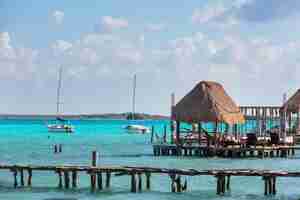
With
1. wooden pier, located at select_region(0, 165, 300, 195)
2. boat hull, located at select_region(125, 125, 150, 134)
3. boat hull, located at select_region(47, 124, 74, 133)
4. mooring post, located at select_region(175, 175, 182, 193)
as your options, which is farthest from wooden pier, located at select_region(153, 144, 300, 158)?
boat hull, located at select_region(125, 125, 150, 134)

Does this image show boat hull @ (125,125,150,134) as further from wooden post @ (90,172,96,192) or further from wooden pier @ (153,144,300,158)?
wooden post @ (90,172,96,192)

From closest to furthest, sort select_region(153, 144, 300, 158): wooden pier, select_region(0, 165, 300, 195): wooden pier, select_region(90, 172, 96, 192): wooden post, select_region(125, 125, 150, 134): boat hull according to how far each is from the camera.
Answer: select_region(0, 165, 300, 195): wooden pier → select_region(90, 172, 96, 192): wooden post → select_region(153, 144, 300, 158): wooden pier → select_region(125, 125, 150, 134): boat hull

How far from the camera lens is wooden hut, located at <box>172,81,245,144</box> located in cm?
5453

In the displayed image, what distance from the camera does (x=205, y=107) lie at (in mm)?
54719

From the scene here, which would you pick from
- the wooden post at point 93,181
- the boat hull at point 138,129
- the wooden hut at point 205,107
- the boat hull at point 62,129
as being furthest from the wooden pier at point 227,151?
the boat hull at point 138,129

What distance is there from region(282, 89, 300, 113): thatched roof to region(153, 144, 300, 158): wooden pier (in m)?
4.50

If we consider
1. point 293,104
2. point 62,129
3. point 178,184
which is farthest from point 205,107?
point 62,129

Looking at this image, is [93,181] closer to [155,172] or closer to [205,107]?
[155,172]

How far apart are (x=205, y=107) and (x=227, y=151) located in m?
3.25

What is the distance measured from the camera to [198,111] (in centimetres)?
5478

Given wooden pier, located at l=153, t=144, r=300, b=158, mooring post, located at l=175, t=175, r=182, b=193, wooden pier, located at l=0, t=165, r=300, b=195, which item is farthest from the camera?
wooden pier, located at l=153, t=144, r=300, b=158

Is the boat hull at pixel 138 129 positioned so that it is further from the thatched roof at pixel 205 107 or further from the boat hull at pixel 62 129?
the thatched roof at pixel 205 107

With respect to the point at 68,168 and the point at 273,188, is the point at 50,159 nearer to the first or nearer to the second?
the point at 68,168

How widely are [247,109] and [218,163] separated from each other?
1431cm
